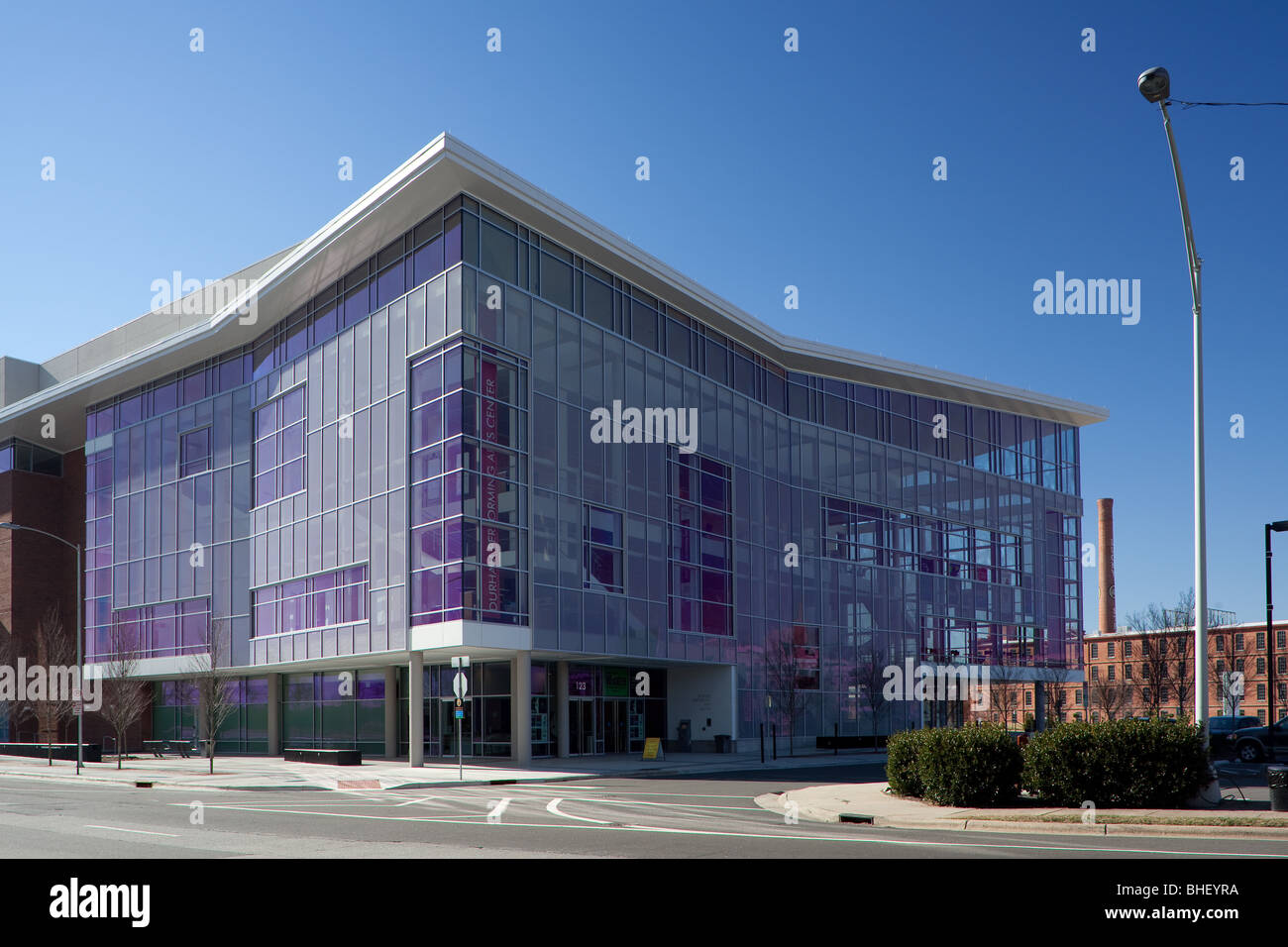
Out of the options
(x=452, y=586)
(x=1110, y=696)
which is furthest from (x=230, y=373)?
(x=1110, y=696)

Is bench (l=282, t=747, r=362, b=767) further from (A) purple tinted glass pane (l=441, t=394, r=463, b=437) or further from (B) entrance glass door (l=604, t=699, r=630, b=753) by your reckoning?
(A) purple tinted glass pane (l=441, t=394, r=463, b=437)

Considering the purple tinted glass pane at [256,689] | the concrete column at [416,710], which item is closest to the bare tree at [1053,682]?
the concrete column at [416,710]

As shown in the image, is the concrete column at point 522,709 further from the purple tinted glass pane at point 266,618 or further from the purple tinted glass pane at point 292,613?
the purple tinted glass pane at point 266,618

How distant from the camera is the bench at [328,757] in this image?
39188mm

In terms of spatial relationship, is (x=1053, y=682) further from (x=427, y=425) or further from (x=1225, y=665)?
(x=427, y=425)

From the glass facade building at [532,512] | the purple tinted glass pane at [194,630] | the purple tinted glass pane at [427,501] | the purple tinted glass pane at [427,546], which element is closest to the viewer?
the purple tinted glass pane at [427,546]

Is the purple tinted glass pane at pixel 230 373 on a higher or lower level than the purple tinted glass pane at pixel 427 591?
higher

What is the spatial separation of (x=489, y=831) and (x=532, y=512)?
22.9 meters

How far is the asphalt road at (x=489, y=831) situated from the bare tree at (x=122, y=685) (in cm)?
1542

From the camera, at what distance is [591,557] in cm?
4197
